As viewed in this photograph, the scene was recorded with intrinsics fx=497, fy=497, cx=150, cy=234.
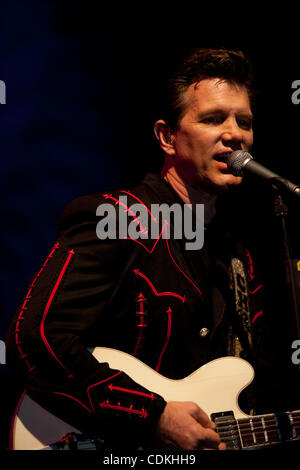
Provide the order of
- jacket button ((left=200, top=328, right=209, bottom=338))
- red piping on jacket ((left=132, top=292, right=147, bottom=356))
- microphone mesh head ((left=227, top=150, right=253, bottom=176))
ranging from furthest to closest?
jacket button ((left=200, top=328, right=209, bottom=338))
red piping on jacket ((left=132, top=292, right=147, bottom=356))
microphone mesh head ((left=227, top=150, right=253, bottom=176))

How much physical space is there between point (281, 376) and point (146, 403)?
4.04ft

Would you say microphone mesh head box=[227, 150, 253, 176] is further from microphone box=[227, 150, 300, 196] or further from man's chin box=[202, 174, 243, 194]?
man's chin box=[202, 174, 243, 194]

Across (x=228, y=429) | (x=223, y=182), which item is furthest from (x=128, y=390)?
(x=223, y=182)

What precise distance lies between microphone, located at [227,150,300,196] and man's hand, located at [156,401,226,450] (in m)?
0.89

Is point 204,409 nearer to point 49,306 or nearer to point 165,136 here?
point 49,306

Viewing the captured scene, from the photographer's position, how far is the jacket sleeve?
6.04 ft

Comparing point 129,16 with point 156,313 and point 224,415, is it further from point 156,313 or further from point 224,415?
point 224,415

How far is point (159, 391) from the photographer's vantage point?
1.97 metres

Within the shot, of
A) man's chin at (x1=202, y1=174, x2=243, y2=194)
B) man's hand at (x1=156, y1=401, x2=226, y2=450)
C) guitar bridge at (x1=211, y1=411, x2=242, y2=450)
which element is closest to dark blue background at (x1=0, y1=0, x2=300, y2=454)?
man's chin at (x1=202, y1=174, x2=243, y2=194)

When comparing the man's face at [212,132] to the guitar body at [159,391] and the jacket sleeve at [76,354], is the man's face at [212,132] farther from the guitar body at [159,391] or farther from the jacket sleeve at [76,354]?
the guitar body at [159,391]

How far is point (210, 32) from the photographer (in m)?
3.16

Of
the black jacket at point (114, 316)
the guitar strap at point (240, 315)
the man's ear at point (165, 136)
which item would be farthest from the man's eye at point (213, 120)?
the guitar strap at point (240, 315)

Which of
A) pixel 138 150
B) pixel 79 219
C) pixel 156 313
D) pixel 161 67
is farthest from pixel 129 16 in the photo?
pixel 156 313

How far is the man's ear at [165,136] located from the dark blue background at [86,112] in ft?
1.20
